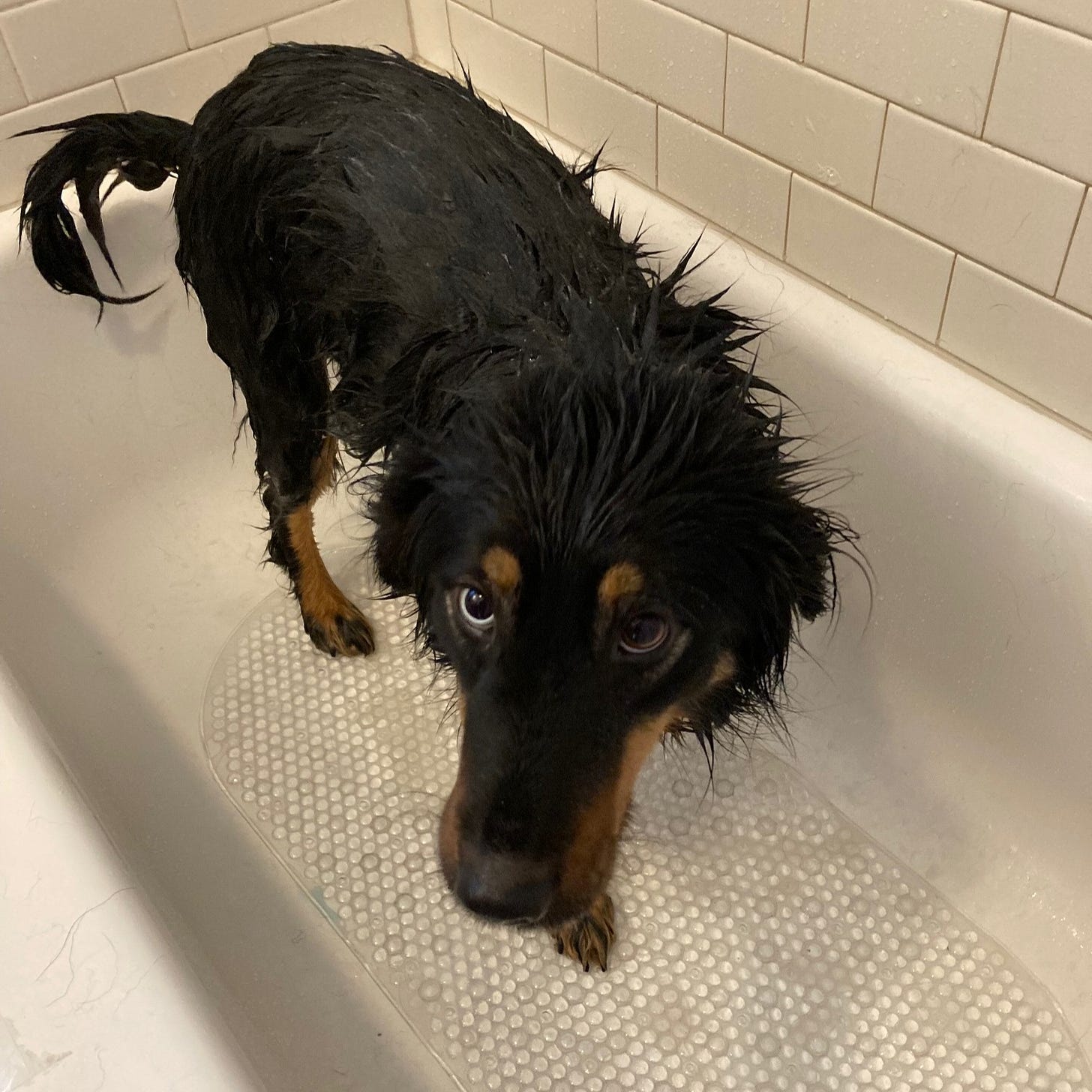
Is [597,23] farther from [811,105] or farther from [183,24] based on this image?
[183,24]

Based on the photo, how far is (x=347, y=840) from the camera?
188 centimetres

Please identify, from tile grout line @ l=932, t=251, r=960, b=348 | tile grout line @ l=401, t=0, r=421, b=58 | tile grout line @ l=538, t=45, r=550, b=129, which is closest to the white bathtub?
tile grout line @ l=932, t=251, r=960, b=348

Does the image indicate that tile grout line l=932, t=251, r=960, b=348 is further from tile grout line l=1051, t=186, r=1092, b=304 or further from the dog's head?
the dog's head

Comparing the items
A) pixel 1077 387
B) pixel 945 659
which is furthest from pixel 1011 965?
pixel 1077 387

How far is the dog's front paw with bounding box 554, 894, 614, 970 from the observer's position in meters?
1.68

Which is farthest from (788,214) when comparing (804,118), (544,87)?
(544,87)

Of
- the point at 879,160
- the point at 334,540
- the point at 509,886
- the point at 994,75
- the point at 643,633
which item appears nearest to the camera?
the point at 509,886

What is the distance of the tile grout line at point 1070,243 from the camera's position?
53.9 inches

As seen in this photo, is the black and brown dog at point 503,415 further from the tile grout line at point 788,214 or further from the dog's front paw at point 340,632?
the dog's front paw at point 340,632

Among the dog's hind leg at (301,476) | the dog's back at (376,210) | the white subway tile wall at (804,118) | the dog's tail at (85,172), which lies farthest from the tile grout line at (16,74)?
the white subway tile wall at (804,118)

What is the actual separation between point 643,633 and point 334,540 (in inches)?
50.5

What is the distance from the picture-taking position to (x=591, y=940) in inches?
66.4

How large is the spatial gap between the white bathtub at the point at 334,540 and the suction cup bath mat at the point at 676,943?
0.20ft

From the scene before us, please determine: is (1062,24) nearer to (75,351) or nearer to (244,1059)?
(244,1059)
